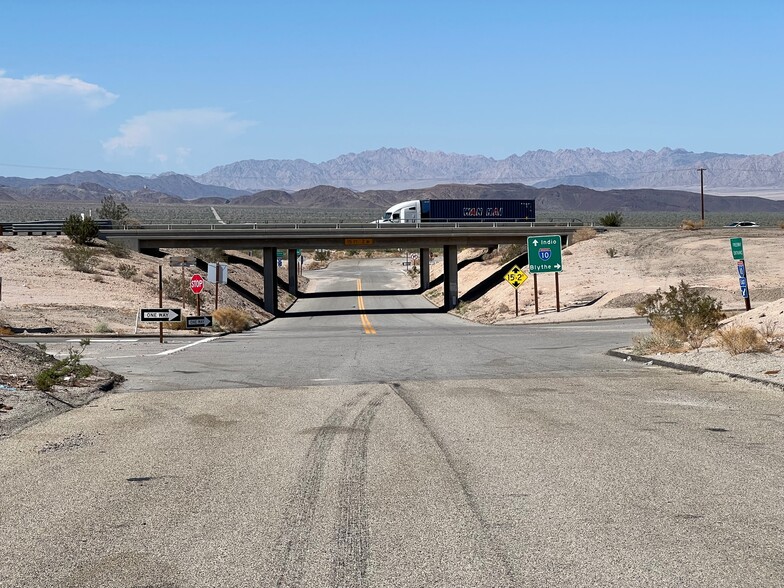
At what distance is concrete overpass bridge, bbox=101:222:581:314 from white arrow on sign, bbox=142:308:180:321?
3586 centimetres

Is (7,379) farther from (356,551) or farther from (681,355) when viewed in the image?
(681,355)

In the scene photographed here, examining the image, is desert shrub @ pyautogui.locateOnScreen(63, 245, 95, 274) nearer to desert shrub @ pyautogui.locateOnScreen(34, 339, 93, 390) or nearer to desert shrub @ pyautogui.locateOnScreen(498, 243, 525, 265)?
desert shrub @ pyautogui.locateOnScreen(498, 243, 525, 265)

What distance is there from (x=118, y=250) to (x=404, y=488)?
63.1 meters

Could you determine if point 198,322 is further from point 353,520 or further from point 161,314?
point 353,520

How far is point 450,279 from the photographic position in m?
74.1

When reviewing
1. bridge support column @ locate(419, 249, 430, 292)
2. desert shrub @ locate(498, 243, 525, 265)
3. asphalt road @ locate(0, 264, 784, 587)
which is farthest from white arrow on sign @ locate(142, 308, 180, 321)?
bridge support column @ locate(419, 249, 430, 292)

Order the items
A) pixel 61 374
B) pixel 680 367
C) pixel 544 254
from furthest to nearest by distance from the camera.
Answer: pixel 544 254, pixel 680 367, pixel 61 374

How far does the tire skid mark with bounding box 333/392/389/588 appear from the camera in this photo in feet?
21.3

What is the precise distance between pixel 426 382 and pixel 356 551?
11.5 metres

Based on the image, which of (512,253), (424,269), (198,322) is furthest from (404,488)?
(424,269)

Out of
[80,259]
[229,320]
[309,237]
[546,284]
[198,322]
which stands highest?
[309,237]

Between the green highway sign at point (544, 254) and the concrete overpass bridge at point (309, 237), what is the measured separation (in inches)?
675

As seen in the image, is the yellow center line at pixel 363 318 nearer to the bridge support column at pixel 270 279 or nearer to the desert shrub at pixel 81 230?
the bridge support column at pixel 270 279

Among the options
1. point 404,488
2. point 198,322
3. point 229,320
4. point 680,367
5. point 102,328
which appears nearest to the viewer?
point 404,488
